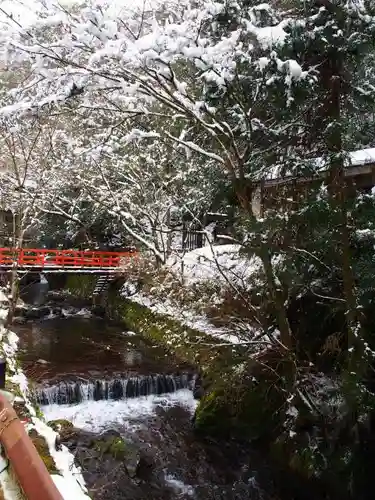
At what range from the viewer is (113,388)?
10930 millimetres

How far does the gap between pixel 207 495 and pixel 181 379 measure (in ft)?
14.0

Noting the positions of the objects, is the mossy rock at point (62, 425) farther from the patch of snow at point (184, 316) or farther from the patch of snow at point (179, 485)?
the patch of snow at point (184, 316)

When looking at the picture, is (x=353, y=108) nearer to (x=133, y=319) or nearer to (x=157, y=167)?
(x=157, y=167)

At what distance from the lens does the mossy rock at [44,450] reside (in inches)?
137

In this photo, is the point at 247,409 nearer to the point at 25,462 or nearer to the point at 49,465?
the point at 49,465

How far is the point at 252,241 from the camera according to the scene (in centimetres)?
682

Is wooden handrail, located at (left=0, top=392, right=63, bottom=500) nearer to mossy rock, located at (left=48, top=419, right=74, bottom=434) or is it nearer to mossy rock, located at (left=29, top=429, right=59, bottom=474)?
mossy rock, located at (left=29, top=429, right=59, bottom=474)

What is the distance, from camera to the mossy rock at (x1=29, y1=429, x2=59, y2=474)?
3492 mm

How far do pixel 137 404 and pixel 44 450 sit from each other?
7.12 m

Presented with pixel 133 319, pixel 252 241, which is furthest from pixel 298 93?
pixel 133 319

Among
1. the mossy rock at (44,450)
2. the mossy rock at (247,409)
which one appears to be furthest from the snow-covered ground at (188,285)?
the mossy rock at (44,450)

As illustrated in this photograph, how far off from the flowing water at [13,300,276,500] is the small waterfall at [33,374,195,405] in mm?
23

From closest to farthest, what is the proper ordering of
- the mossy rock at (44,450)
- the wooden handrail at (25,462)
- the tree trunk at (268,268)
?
the wooden handrail at (25,462)
the mossy rock at (44,450)
the tree trunk at (268,268)

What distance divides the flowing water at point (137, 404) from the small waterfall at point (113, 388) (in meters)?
0.02
